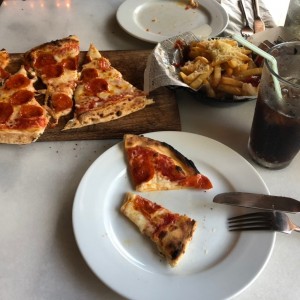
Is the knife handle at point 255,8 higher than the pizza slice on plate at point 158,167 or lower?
higher

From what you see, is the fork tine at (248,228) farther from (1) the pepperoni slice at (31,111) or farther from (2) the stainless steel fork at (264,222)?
(1) the pepperoni slice at (31,111)

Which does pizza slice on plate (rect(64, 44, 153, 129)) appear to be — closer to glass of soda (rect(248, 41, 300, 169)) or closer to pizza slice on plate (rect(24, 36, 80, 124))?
pizza slice on plate (rect(24, 36, 80, 124))

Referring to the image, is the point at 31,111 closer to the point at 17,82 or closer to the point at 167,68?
the point at 17,82

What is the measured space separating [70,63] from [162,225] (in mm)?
923

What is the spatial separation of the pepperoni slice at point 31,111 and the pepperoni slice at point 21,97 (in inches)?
1.3

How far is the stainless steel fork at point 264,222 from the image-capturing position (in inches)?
42.0

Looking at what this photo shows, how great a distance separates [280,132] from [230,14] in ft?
3.58

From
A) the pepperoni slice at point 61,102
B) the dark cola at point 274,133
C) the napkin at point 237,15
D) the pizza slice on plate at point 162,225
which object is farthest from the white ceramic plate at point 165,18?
the pizza slice on plate at point 162,225

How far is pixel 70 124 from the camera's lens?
145 centimetres

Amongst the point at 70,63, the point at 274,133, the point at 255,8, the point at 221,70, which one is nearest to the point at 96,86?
the point at 70,63

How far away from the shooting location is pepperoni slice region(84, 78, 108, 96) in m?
1.59

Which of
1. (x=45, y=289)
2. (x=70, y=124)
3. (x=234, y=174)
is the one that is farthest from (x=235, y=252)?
(x=70, y=124)

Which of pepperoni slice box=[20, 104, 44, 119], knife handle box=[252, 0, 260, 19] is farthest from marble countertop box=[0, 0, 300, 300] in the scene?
knife handle box=[252, 0, 260, 19]

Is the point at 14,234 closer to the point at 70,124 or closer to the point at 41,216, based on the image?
the point at 41,216
